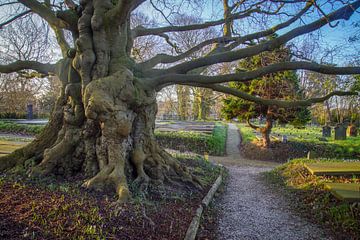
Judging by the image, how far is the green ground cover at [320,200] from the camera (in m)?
4.27

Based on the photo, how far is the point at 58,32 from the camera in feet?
23.7

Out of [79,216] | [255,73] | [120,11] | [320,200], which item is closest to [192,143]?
[320,200]

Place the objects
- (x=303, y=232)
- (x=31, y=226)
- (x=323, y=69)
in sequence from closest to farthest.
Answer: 1. (x=31, y=226)
2. (x=303, y=232)
3. (x=323, y=69)

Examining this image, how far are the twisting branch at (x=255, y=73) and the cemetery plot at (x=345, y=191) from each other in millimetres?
2228

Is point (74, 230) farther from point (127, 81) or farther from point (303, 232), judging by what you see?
point (303, 232)

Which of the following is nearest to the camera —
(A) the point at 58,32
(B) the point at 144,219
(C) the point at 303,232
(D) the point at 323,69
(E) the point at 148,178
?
(B) the point at 144,219

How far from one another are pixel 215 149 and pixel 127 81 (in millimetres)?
11227

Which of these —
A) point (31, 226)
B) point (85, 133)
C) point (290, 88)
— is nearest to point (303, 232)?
point (31, 226)

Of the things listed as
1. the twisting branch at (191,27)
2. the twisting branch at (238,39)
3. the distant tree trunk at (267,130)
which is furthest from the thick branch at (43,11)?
the distant tree trunk at (267,130)

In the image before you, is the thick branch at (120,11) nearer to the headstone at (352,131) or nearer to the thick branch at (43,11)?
the thick branch at (43,11)

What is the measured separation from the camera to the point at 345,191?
4.92 metres

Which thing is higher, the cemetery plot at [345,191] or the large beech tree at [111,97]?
the large beech tree at [111,97]

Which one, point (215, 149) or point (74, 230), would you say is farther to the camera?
point (215, 149)

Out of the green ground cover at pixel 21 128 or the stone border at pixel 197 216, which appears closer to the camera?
the stone border at pixel 197 216
